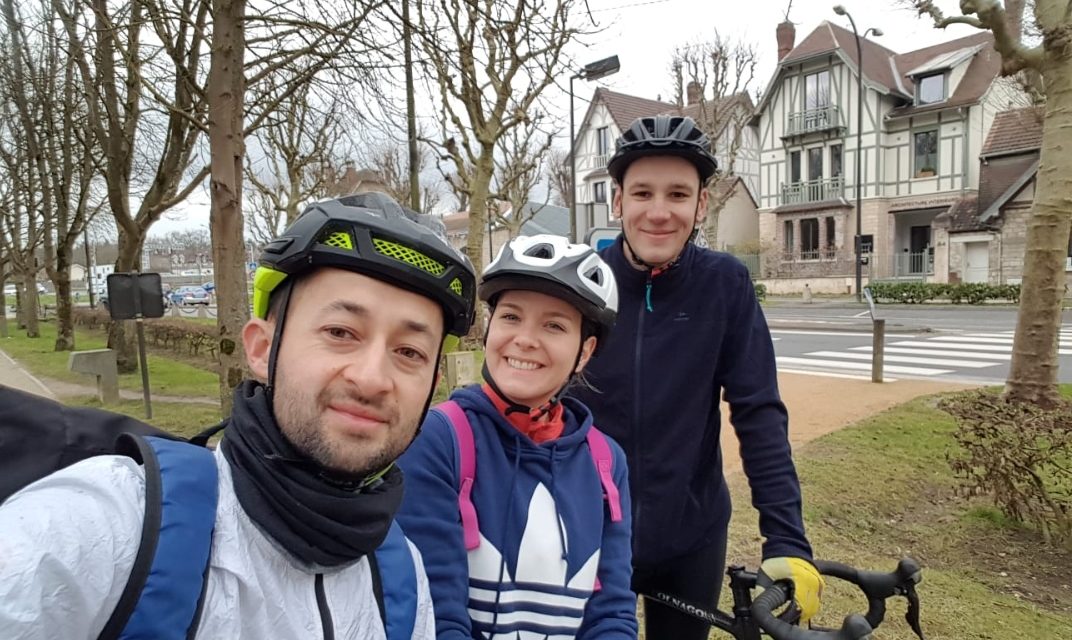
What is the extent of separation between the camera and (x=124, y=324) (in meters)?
14.6

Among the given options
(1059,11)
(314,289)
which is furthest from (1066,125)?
(314,289)

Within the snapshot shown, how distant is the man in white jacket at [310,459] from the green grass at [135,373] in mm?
10805

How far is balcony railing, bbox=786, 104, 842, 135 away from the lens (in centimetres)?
3475

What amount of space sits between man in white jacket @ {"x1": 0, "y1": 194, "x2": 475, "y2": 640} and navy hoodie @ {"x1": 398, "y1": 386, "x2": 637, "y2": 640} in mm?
127

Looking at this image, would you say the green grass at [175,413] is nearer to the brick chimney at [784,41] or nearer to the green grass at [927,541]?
the green grass at [927,541]

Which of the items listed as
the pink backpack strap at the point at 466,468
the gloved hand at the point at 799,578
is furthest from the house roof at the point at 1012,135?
the pink backpack strap at the point at 466,468

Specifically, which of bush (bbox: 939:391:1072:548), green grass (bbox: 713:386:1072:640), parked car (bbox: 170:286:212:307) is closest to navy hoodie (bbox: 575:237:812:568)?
green grass (bbox: 713:386:1072:640)

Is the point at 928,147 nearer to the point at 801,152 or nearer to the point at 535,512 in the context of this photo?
the point at 801,152

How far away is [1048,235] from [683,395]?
6738 millimetres

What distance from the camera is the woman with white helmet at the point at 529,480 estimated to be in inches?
58.1

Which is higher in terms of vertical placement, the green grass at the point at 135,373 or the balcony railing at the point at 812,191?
the balcony railing at the point at 812,191

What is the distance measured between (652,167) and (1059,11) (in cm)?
751

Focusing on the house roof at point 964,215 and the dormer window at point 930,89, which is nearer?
the house roof at point 964,215

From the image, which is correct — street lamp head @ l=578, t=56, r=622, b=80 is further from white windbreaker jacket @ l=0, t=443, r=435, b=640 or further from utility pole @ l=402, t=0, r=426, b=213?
white windbreaker jacket @ l=0, t=443, r=435, b=640
